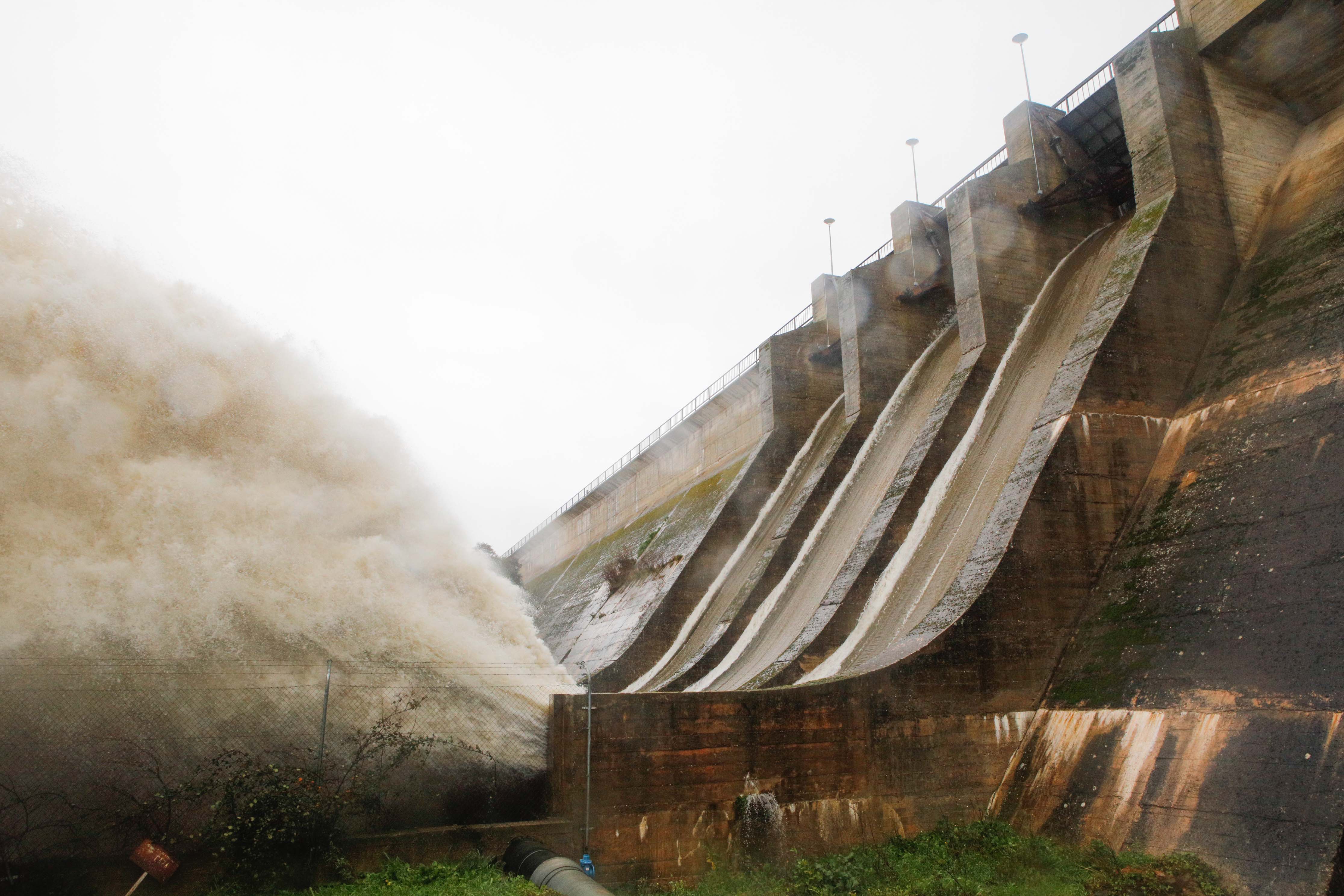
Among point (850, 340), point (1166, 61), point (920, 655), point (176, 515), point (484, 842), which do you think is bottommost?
point (484, 842)

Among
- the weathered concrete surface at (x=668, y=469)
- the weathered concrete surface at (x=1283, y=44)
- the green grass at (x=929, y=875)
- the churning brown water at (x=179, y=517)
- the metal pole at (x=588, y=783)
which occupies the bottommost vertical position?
the green grass at (x=929, y=875)

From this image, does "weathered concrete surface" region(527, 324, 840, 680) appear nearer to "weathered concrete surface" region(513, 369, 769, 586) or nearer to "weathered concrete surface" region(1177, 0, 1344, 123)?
"weathered concrete surface" region(513, 369, 769, 586)

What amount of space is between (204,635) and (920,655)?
743cm

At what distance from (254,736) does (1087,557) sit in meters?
9.10

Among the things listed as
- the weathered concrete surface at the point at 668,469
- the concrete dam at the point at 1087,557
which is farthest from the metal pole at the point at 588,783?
the weathered concrete surface at the point at 668,469

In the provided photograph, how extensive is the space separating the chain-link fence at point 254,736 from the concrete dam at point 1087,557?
765 mm

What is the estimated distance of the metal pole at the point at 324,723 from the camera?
24.8 ft

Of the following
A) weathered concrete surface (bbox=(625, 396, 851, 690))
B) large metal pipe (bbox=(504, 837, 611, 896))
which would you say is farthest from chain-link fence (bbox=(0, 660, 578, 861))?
weathered concrete surface (bbox=(625, 396, 851, 690))

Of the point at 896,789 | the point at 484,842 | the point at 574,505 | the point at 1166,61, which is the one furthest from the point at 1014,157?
the point at 574,505

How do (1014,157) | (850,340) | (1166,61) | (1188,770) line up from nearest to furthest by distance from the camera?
(1188,770)
(1166,61)
(1014,157)
(850,340)

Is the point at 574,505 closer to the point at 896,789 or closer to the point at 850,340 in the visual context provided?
the point at 850,340

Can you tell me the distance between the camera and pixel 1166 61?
1338 cm

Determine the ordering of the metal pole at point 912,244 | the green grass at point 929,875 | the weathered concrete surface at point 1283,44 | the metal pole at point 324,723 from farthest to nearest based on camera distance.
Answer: the metal pole at point 912,244 < the weathered concrete surface at point 1283,44 < the metal pole at point 324,723 < the green grass at point 929,875

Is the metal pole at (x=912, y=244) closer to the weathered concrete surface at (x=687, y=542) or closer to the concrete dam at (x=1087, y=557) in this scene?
the concrete dam at (x=1087, y=557)
